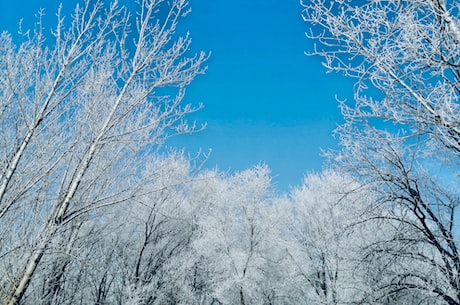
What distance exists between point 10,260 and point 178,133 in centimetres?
318

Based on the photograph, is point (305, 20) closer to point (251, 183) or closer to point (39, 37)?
point (39, 37)

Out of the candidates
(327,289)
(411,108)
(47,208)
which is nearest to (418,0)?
(411,108)

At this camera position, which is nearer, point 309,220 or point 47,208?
point 47,208

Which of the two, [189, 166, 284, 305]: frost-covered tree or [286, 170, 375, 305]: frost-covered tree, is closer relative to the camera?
[286, 170, 375, 305]: frost-covered tree

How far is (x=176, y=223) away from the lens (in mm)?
15406

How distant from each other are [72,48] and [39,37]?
44 cm

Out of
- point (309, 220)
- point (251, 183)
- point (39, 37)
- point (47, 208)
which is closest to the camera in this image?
point (39, 37)

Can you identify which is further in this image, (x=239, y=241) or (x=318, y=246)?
(x=239, y=241)

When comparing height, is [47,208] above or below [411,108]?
below

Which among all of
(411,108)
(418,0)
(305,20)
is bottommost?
(411,108)

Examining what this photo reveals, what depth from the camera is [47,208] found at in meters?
4.95

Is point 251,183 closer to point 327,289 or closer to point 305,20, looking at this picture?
point 327,289

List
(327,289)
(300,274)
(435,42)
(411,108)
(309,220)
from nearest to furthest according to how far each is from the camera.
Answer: (435,42) → (411,108) → (327,289) → (300,274) → (309,220)

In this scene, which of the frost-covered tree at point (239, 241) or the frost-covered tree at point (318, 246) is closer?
the frost-covered tree at point (318, 246)
